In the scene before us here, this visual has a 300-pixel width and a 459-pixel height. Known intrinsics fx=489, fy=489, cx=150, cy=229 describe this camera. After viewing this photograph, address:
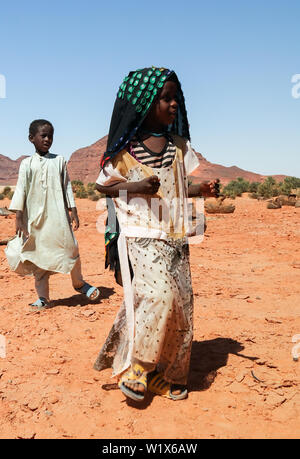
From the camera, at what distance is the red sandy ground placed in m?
3.02

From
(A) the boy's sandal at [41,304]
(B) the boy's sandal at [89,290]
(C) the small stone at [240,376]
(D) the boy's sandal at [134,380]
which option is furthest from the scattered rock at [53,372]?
(B) the boy's sandal at [89,290]

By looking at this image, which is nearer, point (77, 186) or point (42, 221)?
point (42, 221)

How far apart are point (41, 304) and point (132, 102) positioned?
3.08m

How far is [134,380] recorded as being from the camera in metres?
3.21

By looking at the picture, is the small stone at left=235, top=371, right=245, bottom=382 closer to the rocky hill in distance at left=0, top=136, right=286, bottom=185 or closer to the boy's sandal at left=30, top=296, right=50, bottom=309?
the boy's sandal at left=30, top=296, right=50, bottom=309

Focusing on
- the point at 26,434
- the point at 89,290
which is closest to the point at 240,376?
the point at 26,434

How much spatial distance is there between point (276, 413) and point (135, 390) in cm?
92

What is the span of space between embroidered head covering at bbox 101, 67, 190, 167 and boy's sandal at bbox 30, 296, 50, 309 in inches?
105

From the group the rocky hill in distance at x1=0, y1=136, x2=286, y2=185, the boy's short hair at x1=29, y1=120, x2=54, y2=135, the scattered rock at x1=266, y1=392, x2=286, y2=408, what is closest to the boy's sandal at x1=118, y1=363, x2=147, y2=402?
the scattered rock at x1=266, y1=392, x2=286, y2=408

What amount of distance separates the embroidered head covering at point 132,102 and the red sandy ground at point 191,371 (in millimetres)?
1658

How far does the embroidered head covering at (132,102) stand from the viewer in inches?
125

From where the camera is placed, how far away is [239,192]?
24.3 m

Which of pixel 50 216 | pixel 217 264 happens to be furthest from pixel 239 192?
pixel 50 216

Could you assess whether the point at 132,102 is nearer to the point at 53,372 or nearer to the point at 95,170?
the point at 53,372
